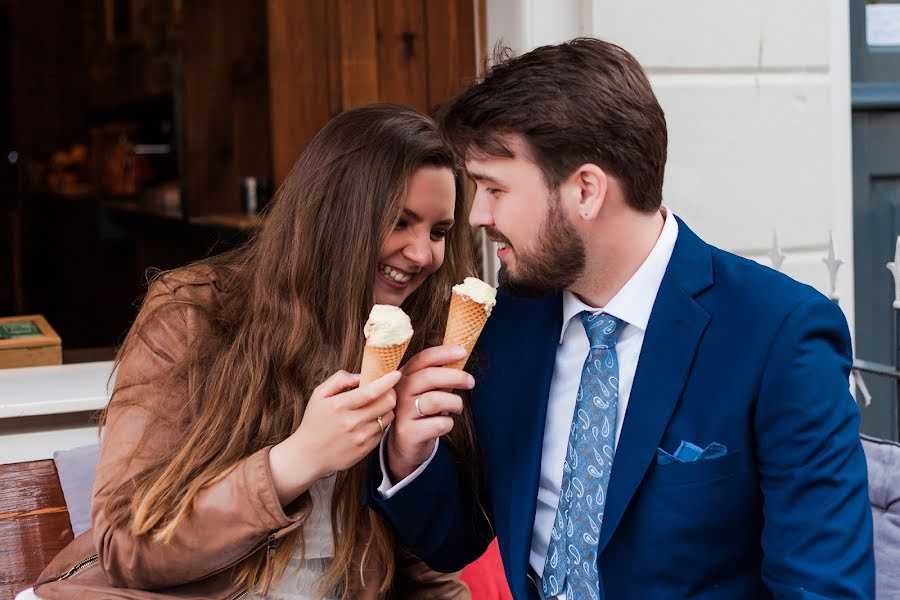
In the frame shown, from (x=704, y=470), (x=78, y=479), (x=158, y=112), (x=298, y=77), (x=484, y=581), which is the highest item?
(x=158, y=112)

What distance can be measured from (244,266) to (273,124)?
7.97ft

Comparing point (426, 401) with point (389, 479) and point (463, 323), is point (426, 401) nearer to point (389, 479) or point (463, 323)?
point (463, 323)

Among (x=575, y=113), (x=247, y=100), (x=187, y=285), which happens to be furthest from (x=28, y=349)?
(x=247, y=100)

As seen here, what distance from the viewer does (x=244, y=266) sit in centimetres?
243

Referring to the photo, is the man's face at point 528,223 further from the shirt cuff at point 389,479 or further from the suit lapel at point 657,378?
the shirt cuff at point 389,479

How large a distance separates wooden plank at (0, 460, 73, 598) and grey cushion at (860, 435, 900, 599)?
6.08 ft

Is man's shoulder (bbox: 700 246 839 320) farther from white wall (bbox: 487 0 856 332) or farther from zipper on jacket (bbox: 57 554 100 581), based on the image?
white wall (bbox: 487 0 856 332)

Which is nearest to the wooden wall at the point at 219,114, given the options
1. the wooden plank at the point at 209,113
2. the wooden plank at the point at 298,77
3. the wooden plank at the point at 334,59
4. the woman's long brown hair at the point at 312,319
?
the wooden plank at the point at 209,113

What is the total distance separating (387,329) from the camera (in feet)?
5.89

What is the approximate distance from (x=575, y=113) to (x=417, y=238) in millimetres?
523

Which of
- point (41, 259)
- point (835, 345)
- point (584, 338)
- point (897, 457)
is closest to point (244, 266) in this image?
point (584, 338)

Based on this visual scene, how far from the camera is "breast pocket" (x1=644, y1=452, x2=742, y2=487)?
5.75 ft

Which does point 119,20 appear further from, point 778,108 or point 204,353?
point 204,353

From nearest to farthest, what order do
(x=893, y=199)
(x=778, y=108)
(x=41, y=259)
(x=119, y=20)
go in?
(x=778, y=108) < (x=893, y=199) < (x=119, y=20) < (x=41, y=259)
